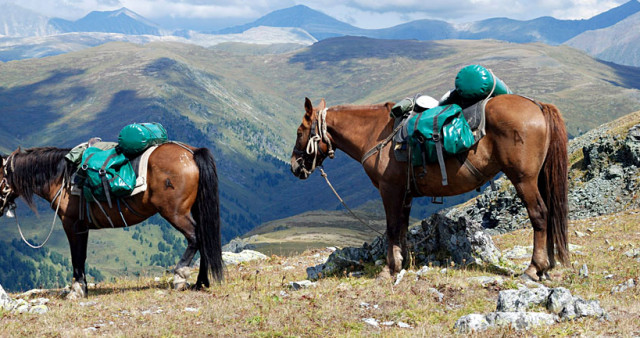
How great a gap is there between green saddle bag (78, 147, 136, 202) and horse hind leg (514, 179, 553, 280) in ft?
28.9

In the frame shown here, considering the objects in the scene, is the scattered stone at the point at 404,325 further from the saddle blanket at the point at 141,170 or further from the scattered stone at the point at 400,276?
the saddle blanket at the point at 141,170

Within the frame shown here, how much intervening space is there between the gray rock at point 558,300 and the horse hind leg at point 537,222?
102 inches

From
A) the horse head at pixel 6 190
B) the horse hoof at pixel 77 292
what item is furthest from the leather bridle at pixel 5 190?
the horse hoof at pixel 77 292

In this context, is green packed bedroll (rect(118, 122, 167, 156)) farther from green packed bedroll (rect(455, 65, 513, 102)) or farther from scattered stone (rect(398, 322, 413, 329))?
scattered stone (rect(398, 322, 413, 329))

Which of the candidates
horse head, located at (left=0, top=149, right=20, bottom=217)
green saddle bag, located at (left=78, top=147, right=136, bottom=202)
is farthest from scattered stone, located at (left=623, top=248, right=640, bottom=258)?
horse head, located at (left=0, top=149, right=20, bottom=217)

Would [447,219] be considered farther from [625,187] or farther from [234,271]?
[625,187]

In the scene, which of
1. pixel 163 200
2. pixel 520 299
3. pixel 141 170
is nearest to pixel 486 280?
pixel 520 299

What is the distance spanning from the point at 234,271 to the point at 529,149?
9617 millimetres

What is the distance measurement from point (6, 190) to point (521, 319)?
1270 centimetres

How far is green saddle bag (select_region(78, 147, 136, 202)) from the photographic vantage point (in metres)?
12.9

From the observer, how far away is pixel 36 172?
14.1m

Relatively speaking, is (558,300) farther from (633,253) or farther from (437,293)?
(633,253)

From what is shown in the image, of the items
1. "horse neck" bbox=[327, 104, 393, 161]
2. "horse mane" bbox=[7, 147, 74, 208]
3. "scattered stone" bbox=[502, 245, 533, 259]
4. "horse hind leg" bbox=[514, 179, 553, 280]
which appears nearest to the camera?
"horse hind leg" bbox=[514, 179, 553, 280]

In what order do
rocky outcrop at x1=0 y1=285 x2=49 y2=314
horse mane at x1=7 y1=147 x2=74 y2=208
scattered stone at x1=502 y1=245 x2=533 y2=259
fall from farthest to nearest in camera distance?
scattered stone at x1=502 y1=245 x2=533 y2=259 < horse mane at x1=7 y1=147 x2=74 y2=208 < rocky outcrop at x1=0 y1=285 x2=49 y2=314
